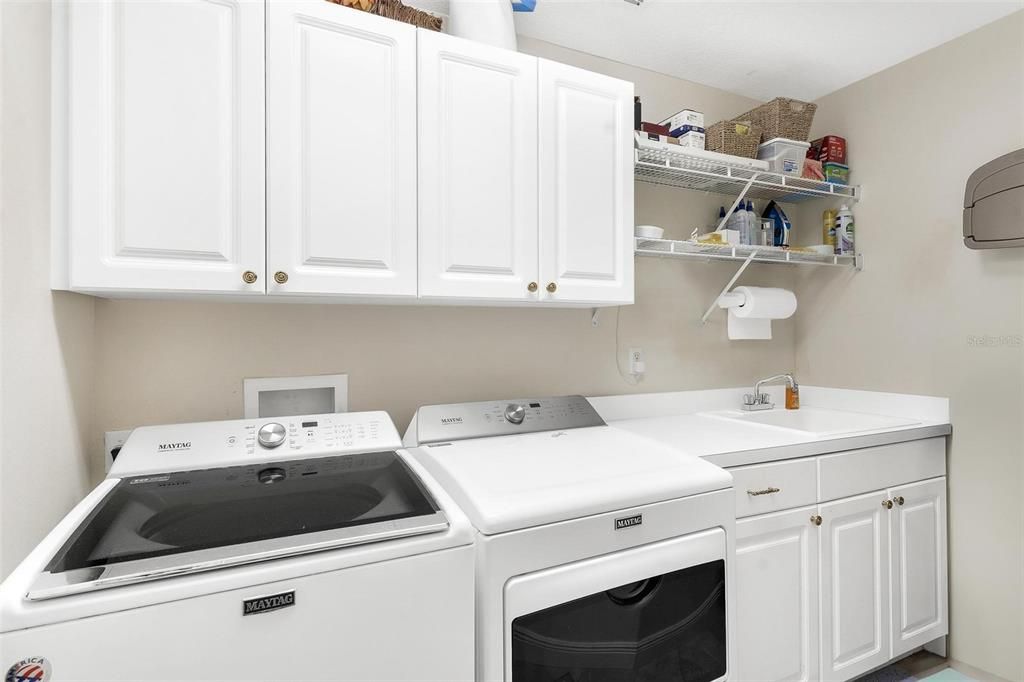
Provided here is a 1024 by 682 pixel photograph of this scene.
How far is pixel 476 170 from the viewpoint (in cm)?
158

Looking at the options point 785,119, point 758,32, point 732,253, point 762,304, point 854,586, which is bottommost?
point 854,586

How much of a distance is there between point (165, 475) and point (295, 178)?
805mm

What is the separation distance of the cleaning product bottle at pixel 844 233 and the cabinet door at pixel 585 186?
1245 millimetres

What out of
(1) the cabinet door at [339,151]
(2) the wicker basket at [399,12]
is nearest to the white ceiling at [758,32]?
(2) the wicker basket at [399,12]

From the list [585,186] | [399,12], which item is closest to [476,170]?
[585,186]

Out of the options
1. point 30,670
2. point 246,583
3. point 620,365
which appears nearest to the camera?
point 30,670

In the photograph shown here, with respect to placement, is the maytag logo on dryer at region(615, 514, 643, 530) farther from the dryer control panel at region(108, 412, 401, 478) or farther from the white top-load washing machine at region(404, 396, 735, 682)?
the dryer control panel at region(108, 412, 401, 478)

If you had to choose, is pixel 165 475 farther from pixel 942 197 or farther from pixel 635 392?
pixel 942 197

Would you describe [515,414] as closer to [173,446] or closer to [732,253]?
[173,446]

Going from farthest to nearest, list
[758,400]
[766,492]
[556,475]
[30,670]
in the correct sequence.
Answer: [758,400] < [766,492] < [556,475] < [30,670]

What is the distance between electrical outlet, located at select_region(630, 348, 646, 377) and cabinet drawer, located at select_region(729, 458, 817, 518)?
0.70 meters

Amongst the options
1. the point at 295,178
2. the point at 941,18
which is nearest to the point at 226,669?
the point at 295,178

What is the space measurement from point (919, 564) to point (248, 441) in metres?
2.47

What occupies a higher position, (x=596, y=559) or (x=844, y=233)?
(x=844, y=233)
